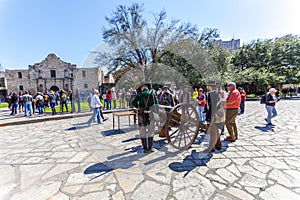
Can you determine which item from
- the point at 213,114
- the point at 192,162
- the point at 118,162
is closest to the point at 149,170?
the point at 118,162

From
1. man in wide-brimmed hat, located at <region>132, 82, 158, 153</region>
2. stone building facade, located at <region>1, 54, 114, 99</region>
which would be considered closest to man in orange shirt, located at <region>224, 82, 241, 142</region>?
man in wide-brimmed hat, located at <region>132, 82, 158, 153</region>

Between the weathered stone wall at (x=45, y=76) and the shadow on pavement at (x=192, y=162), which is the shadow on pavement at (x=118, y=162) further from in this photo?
the weathered stone wall at (x=45, y=76)

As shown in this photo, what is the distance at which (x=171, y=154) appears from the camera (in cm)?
390

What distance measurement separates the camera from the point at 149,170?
317cm

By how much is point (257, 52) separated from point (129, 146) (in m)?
33.7

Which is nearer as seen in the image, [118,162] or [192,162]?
[192,162]

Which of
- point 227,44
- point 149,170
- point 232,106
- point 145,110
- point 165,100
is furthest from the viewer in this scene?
point 227,44

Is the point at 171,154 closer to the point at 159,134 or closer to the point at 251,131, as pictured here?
the point at 159,134

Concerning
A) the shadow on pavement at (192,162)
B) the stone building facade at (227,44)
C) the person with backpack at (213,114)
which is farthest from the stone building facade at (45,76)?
the shadow on pavement at (192,162)

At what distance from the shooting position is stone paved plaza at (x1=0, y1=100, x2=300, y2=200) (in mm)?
2494

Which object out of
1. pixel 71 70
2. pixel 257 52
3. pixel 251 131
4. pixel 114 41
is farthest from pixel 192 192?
pixel 71 70

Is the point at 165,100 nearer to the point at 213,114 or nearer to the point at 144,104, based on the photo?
the point at 144,104

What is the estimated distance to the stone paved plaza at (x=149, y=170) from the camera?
2494mm

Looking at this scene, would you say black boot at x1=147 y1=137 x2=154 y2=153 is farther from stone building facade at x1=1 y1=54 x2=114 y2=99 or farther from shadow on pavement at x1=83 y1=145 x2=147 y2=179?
stone building facade at x1=1 y1=54 x2=114 y2=99
